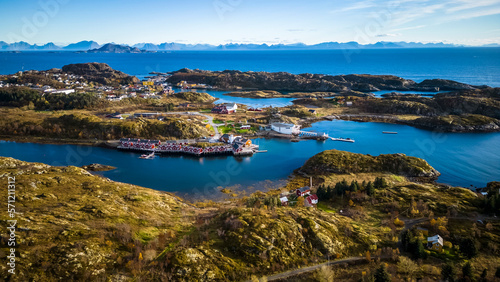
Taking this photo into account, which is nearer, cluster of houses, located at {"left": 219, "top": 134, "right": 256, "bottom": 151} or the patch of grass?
the patch of grass

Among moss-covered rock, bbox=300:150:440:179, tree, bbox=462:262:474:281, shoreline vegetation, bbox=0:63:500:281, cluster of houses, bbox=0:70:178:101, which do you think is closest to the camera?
shoreline vegetation, bbox=0:63:500:281

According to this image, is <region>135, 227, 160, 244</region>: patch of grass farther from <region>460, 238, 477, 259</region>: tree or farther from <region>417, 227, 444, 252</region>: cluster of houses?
<region>460, 238, 477, 259</region>: tree

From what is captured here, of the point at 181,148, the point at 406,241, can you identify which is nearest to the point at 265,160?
the point at 181,148

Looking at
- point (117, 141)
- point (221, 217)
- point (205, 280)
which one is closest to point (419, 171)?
Result: point (221, 217)

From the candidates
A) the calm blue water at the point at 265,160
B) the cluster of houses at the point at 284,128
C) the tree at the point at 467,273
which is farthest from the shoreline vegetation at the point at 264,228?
the cluster of houses at the point at 284,128

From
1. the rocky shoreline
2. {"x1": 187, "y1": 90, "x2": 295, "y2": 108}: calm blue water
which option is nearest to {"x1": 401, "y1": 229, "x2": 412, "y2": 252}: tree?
the rocky shoreline

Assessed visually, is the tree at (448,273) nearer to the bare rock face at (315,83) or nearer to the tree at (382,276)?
the tree at (382,276)
